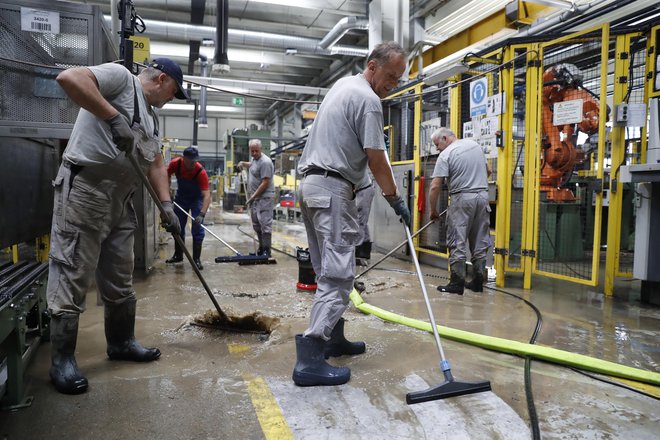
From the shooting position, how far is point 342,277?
2338mm

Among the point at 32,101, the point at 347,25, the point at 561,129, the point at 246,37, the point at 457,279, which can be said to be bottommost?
the point at 457,279

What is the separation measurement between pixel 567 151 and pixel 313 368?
5.68 m

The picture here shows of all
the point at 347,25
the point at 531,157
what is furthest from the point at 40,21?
the point at 347,25

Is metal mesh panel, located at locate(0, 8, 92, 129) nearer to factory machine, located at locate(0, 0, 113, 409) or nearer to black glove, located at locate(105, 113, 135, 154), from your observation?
factory machine, located at locate(0, 0, 113, 409)

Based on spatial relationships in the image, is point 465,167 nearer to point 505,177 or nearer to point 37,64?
point 505,177

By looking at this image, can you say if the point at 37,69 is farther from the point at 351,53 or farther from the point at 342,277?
the point at 351,53

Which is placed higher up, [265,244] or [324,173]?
[324,173]

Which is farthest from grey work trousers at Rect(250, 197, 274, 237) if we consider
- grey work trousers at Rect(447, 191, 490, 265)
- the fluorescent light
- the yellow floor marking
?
the fluorescent light

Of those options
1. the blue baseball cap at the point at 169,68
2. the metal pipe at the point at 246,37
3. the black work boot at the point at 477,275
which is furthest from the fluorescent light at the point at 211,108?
the blue baseball cap at the point at 169,68

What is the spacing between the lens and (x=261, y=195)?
6438 millimetres

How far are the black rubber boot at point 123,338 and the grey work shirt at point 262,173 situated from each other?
3931 millimetres

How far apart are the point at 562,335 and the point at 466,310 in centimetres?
86

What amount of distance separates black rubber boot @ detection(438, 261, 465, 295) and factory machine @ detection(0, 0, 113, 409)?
3657 millimetres

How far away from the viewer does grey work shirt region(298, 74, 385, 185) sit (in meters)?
2.31
